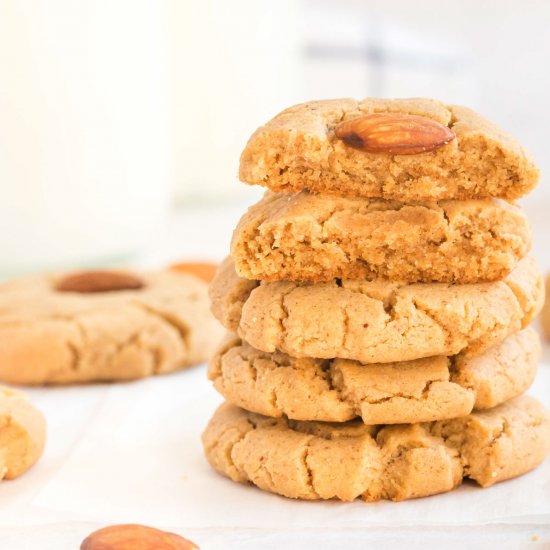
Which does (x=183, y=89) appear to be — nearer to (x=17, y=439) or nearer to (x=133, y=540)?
(x=17, y=439)

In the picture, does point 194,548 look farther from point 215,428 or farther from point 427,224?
point 427,224

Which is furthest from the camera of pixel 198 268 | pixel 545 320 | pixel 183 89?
pixel 183 89

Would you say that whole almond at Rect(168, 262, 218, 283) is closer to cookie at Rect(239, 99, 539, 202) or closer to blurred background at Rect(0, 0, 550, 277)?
blurred background at Rect(0, 0, 550, 277)

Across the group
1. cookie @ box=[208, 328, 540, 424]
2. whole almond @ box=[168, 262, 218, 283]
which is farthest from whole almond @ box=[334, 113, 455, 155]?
whole almond @ box=[168, 262, 218, 283]

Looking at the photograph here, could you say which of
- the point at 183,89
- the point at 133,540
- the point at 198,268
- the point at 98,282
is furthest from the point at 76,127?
the point at 133,540

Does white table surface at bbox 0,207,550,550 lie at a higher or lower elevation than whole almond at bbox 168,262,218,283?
higher

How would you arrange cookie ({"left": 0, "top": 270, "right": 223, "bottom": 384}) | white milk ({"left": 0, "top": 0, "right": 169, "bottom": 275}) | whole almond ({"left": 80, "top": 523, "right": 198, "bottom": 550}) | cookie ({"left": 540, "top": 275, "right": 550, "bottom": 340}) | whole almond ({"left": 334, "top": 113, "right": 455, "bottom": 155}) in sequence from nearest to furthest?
whole almond ({"left": 80, "top": 523, "right": 198, "bottom": 550}) < whole almond ({"left": 334, "top": 113, "right": 455, "bottom": 155}) < cookie ({"left": 0, "top": 270, "right": 223, "bottom": 384}) < cookie ({"left": 540, "top": 275, "right": 550, "bottom": 340}) < white milk ({"left": 0, "top": 0, "right": 169, "bottom": 275})

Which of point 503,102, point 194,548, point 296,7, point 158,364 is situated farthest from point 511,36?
point 194,548
